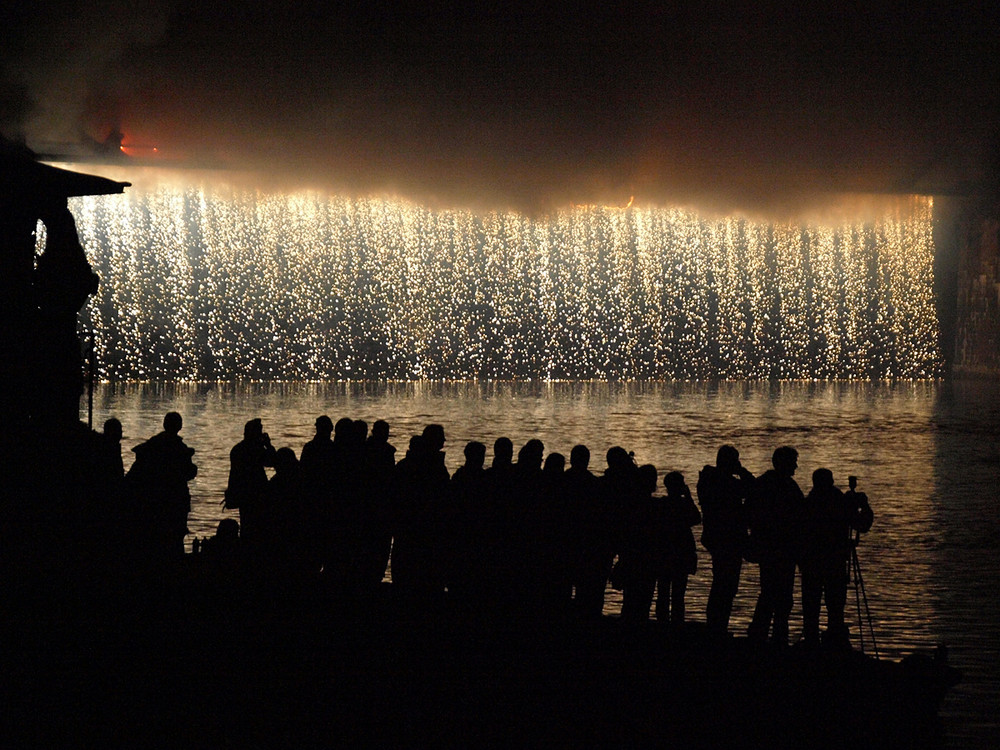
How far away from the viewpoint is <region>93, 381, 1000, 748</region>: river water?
7.78 metres

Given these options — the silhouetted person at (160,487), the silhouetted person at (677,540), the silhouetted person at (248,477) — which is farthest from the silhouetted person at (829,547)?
the silhouetted person at (160,487)

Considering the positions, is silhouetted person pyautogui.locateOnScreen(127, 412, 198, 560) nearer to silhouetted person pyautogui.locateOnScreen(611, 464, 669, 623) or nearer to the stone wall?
silhouetted person pyautogui.locateOnScreen(611, 464, 669, 623)

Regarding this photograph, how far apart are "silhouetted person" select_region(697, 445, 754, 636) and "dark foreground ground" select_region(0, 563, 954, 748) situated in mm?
196

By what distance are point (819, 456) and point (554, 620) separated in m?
13.7

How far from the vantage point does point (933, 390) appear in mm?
43438

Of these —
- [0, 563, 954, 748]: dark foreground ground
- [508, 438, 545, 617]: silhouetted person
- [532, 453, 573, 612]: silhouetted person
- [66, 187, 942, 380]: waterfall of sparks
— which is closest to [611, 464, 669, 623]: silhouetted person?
[0, 563, 954, 748]: dark foreground ground

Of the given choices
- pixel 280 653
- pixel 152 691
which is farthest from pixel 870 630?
pixel 152 691

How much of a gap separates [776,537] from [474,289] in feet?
134

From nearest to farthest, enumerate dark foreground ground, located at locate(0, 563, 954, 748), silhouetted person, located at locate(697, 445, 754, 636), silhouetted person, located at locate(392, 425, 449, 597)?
dark foreground ground, located at locate(0, 563, 954, 748), silhouetted person, located at locate(697, 445, 754, 636), silhouetted person, located at locate(392, 425, 449, 597)

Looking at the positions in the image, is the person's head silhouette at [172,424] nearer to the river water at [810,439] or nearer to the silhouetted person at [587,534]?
the silhouetted person at [587,534]

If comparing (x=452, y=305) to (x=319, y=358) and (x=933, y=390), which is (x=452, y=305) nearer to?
(x=319, y=358)

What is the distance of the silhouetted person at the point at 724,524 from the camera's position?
6223mm

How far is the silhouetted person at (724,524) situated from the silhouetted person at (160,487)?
277cm

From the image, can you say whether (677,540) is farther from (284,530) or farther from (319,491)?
(284,530)
